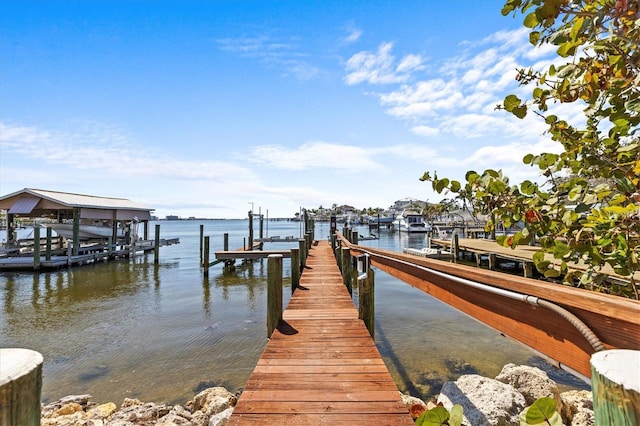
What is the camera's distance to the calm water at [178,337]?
7.12 metres

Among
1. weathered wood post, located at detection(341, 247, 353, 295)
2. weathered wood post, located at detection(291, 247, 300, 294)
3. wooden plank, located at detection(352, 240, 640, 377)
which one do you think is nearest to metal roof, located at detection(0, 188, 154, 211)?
weathered wood post, located at detection(291, 247, 300, 294)

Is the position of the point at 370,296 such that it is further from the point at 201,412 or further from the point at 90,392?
the point at 90,392

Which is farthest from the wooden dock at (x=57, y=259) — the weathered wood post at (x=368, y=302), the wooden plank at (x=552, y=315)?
the wooden plank at (x=552, y=315)

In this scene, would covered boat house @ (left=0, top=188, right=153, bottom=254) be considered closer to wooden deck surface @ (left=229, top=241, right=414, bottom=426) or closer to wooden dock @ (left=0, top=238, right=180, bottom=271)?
wooden dock @ (left=0, top=238, right=180, bottom=271)

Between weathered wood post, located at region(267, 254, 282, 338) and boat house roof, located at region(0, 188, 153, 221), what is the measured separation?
23.6 metres

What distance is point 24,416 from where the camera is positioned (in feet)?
2.76

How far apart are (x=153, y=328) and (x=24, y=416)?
37.1 ft

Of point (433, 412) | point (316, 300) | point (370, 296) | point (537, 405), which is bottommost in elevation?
point (316, 300)

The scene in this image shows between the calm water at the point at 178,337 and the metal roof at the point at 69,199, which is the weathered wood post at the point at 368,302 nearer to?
the calm water at the point at 178,337

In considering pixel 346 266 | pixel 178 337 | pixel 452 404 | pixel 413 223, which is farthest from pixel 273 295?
pixel 413 223

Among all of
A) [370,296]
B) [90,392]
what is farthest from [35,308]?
[370,296]

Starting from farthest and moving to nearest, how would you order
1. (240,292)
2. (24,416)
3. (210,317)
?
(240,292) → (210,317) → (24,416)

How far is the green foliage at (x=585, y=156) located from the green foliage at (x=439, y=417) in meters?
1.37

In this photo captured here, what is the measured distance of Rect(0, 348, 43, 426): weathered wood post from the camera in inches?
31.0
